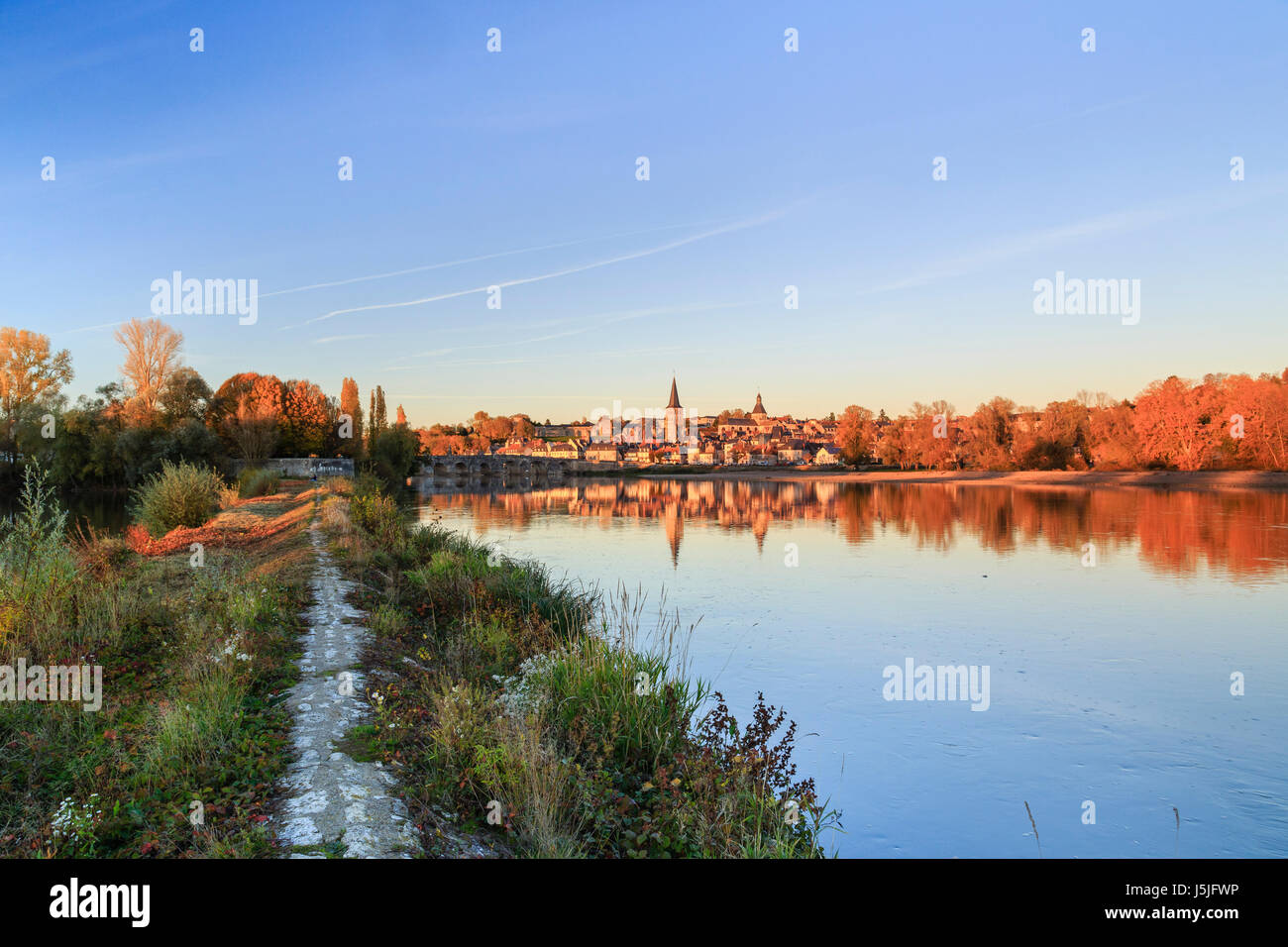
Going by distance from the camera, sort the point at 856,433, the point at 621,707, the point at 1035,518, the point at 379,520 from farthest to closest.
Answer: the point at 856,433
the point at 1035,518
the point at 379,520
the point at 621,707

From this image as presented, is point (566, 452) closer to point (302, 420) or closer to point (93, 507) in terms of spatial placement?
point (302, 420)

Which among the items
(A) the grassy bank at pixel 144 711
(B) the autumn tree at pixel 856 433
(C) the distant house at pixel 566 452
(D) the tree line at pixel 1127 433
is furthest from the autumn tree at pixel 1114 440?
(C) the distant house at pixel 566 452

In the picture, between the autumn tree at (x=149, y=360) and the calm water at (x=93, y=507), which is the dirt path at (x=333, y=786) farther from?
the autumn tree at (x=149, y=360)

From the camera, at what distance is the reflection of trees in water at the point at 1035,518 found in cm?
2673

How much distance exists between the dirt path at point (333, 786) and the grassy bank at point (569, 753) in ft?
0.68

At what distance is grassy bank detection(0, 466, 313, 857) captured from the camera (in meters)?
4.84

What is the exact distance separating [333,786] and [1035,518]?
40773 mm

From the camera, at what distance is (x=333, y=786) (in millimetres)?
5508

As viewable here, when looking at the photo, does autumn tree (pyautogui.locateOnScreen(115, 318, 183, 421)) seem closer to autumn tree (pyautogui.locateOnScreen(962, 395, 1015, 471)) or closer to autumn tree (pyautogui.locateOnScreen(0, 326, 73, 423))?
autumn tree (pyautogui.locateOnScreen(0, 326, 73, 423))

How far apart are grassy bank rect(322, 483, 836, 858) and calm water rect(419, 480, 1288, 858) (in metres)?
1.14

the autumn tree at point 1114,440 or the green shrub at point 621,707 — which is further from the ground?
the autumn tree at point 1114,440

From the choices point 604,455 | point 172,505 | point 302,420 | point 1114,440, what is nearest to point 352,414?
point 302,420
